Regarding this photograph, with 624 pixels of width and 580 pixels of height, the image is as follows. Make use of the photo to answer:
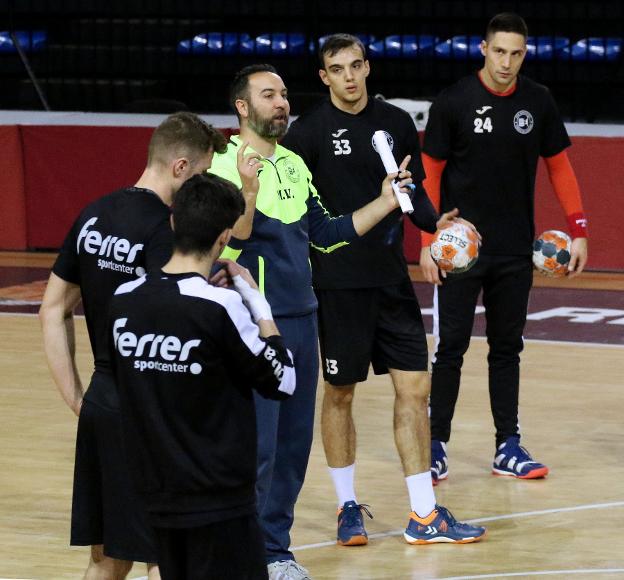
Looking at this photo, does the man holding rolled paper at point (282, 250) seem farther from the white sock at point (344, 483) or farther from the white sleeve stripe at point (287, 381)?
the white sleeve stripe at point (287, 381)

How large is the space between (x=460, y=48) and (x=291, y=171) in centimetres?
1279

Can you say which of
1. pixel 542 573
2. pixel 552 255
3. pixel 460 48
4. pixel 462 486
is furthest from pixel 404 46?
pixel 542 573

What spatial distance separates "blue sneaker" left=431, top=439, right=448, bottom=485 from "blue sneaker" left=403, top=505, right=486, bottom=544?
0.98 m

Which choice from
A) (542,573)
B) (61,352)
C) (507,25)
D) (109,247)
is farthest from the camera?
(507,25)

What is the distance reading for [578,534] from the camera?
23.4ft

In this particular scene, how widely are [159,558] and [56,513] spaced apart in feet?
10.1

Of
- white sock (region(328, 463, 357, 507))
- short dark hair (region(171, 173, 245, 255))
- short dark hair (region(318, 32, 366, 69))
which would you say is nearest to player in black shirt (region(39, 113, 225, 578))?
short dark hair (region(171, 173, 245, 255))

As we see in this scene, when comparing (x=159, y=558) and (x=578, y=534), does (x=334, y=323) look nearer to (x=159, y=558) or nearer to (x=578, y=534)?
(x=578, y=534)

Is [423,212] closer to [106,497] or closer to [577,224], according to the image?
[577,224]

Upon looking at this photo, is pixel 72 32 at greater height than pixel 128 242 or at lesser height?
greater

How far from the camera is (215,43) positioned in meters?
19.7

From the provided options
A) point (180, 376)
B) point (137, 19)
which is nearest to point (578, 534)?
point (180, 376)

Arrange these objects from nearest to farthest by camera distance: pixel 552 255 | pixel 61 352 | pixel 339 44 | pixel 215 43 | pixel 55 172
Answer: pixel 61 352, pixel 339 44, pixel 552 255, pixel 55 172, pixel 215 43

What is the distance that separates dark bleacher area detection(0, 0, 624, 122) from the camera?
723 inches
